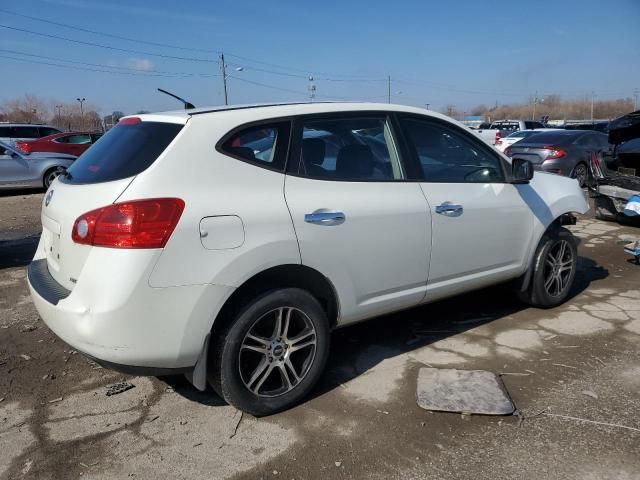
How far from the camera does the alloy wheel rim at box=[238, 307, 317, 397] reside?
118 inches

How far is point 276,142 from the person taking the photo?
3.10 m

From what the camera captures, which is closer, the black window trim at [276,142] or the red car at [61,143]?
the black window trim at [276,142]

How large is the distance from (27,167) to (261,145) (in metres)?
12.4

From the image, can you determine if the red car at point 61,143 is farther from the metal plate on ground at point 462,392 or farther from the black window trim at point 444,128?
the metal plate on ground at point 462,392

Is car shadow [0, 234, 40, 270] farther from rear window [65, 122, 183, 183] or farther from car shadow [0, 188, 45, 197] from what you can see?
car shadow [0, 188, 45, 197]

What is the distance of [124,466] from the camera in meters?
2.67

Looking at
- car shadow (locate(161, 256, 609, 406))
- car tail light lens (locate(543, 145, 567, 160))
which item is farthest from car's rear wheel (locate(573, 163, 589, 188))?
car shadow (locate(161, 256, 609, 406))

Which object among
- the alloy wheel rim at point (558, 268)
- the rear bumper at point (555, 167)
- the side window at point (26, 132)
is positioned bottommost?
the alloy wheel rim at point (558, 268)

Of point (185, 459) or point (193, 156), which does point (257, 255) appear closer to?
point (193, 156)

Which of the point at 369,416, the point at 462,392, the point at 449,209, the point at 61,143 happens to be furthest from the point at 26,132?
the point at 462,392

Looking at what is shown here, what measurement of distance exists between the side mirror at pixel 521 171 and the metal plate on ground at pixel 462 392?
1.51 meters

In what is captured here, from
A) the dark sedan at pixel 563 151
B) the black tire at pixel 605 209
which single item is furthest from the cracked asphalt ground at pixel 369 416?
the dark sedan at pixel 563 151

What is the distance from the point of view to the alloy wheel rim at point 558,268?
4664mm

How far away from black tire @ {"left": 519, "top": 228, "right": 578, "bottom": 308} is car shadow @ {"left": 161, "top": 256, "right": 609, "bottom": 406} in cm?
21
